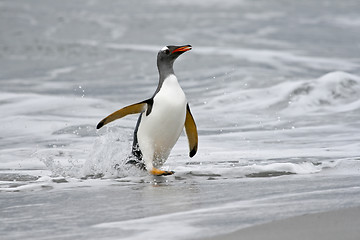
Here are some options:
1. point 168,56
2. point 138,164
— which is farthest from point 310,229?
point 168,56

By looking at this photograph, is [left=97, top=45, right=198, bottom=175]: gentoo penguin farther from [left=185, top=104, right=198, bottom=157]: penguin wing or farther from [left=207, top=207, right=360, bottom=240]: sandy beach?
[left=207, top=207, right=360, bottom=240]: sandy beach

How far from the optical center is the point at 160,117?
18.7ft

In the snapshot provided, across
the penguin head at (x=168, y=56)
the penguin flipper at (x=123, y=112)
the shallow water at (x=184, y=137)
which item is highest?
the penguin head at (x=168, y=56)

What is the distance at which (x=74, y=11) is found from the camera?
99.8 ft

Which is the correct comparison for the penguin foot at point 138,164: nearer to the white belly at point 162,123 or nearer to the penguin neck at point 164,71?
the white belly at point 162,123

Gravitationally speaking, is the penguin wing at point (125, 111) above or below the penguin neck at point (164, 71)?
below

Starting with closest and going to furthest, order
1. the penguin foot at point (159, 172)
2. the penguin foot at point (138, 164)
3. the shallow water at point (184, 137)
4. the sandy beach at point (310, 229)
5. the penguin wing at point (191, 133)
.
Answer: the sandy beach at point (310, 229) < the shallow water at point (184, 137) < the penguin foot at point (159, 172) < the penguin foot at point (138, 164) < the penguin wing at point (191, 133)

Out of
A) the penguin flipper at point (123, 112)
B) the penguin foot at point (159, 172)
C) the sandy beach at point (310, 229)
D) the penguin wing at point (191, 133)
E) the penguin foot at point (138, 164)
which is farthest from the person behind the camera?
the penguin wing at point (191, 133)

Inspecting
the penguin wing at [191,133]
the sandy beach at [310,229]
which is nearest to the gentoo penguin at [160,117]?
the penguin wing at [191,133]

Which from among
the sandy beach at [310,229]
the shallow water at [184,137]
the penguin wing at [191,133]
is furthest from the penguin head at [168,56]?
the sandy beach at [310,229]

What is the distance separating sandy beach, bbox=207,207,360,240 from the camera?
316 cm

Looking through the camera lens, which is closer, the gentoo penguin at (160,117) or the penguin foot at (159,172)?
the penguin foot at (159,172)

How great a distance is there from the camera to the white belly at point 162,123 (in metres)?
5.68

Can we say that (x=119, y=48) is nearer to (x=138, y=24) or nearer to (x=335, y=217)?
(x=138, y=24)
